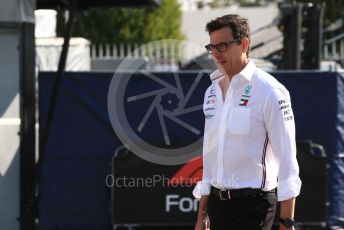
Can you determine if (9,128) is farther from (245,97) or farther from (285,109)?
(285,109)

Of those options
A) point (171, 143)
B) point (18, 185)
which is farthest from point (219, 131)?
point (18, 185)

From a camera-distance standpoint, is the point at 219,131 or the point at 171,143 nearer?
the point at 219,131

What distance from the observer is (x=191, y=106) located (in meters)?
7.73

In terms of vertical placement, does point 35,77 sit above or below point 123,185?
above

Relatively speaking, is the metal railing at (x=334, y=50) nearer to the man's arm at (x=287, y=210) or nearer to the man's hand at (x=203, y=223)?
the man's hand at (x=203, y=223)

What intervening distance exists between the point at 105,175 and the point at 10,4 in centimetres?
201

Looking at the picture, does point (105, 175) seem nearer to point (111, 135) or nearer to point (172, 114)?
point (111, 135)

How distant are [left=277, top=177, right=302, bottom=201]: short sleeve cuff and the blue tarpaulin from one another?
383cm

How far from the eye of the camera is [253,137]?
408cm

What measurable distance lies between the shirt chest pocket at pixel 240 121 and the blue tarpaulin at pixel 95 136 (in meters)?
3.63

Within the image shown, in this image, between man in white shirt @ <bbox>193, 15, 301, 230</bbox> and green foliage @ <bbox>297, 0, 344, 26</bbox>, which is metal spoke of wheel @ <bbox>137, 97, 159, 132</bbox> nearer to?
man in white shirt @ <bbox>193, 15, 301, 230</bbox>

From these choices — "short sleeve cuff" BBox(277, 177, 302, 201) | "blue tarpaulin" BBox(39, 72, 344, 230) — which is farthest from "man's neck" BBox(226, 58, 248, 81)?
"blue tarpaulin" BBox(39, 72, 344, 230)

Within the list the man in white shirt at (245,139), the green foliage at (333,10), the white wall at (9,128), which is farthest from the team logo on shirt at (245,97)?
the green foliage at (333,10)

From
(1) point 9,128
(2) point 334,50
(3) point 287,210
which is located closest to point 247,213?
(3) point 287,210
